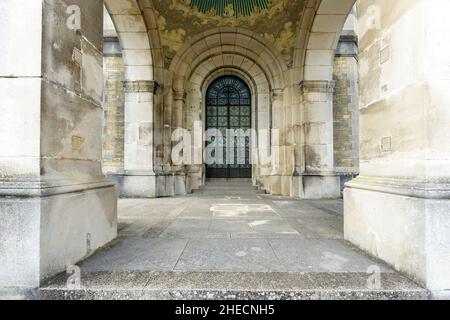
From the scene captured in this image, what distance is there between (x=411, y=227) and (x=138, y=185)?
20.6ft

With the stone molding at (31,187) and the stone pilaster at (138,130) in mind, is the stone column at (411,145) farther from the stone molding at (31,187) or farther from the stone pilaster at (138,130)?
the stone pilaster at (138,130)

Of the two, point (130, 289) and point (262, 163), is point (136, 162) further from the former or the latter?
point (130, 289)

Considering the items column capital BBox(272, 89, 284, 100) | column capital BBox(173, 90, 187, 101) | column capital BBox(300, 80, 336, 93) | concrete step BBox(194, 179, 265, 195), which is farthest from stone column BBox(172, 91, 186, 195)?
column capital BBox(300, 80, 336, 93)

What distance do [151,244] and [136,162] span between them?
15.2ft

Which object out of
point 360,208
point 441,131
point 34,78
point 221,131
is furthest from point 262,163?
point 34,78

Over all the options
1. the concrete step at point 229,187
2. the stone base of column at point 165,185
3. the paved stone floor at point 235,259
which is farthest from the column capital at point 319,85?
the stone base of column at point 165,185

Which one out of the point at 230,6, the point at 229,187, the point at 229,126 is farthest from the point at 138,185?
the point at 230,6

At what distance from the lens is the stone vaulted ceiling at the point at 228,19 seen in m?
6.98

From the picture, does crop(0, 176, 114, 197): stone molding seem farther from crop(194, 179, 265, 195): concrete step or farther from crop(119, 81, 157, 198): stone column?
crop(194, 179, 265, 195): concrete step

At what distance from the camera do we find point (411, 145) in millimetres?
2059

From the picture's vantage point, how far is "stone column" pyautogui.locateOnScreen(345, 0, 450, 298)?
5.97 ft

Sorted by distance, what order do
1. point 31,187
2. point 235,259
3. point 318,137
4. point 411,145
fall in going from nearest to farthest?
point 31,187, point 411,145, point 235,259, point 318,137

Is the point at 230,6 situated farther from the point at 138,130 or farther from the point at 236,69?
the point at 138,130

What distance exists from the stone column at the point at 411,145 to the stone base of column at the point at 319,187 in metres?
4.37
